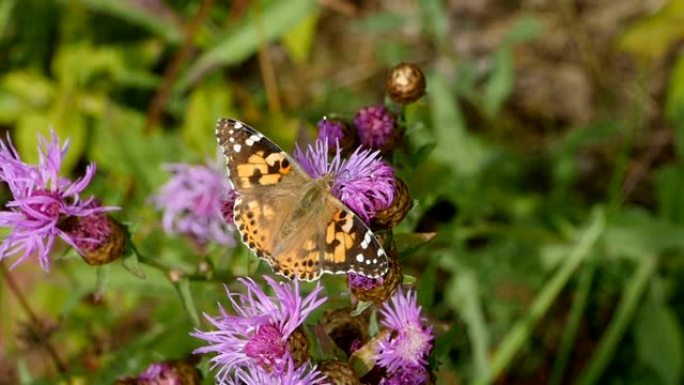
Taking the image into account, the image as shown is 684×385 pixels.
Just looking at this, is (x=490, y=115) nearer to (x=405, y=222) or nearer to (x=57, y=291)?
(x=405, y=222)

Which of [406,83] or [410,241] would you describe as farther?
[406,83]

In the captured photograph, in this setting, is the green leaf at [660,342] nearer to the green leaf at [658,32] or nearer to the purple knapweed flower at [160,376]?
the green leaf at [658,32]

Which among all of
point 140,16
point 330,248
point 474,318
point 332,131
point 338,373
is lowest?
point 474,318

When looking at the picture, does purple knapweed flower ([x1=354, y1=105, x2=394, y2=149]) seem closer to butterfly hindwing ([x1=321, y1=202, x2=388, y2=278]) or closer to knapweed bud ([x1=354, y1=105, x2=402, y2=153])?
knapweed bud ([x1=354, y1=105, x2=402, y2=153])

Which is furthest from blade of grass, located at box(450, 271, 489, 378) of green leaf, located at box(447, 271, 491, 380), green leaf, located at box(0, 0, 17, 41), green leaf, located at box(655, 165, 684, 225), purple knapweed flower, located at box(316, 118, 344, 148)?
green leaf, located at box(0, 0, 17, 41)

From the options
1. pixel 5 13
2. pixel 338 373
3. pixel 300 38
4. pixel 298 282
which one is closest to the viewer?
pixel 338 373

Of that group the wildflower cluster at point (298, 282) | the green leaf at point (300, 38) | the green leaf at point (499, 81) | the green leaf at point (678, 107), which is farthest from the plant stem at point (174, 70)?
the green leaf at point (678, 107)

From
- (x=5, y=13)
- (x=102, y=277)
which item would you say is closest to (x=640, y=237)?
(x=102, y=277)

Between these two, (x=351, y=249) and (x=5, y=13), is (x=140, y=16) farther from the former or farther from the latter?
(x=351, y=249)

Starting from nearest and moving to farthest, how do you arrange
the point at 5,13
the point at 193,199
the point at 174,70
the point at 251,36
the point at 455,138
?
the point at 193,199 < the point at 455,138 < the point at 5,13 < the point at 174,70 < the point at 251,36

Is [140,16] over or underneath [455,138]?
over
